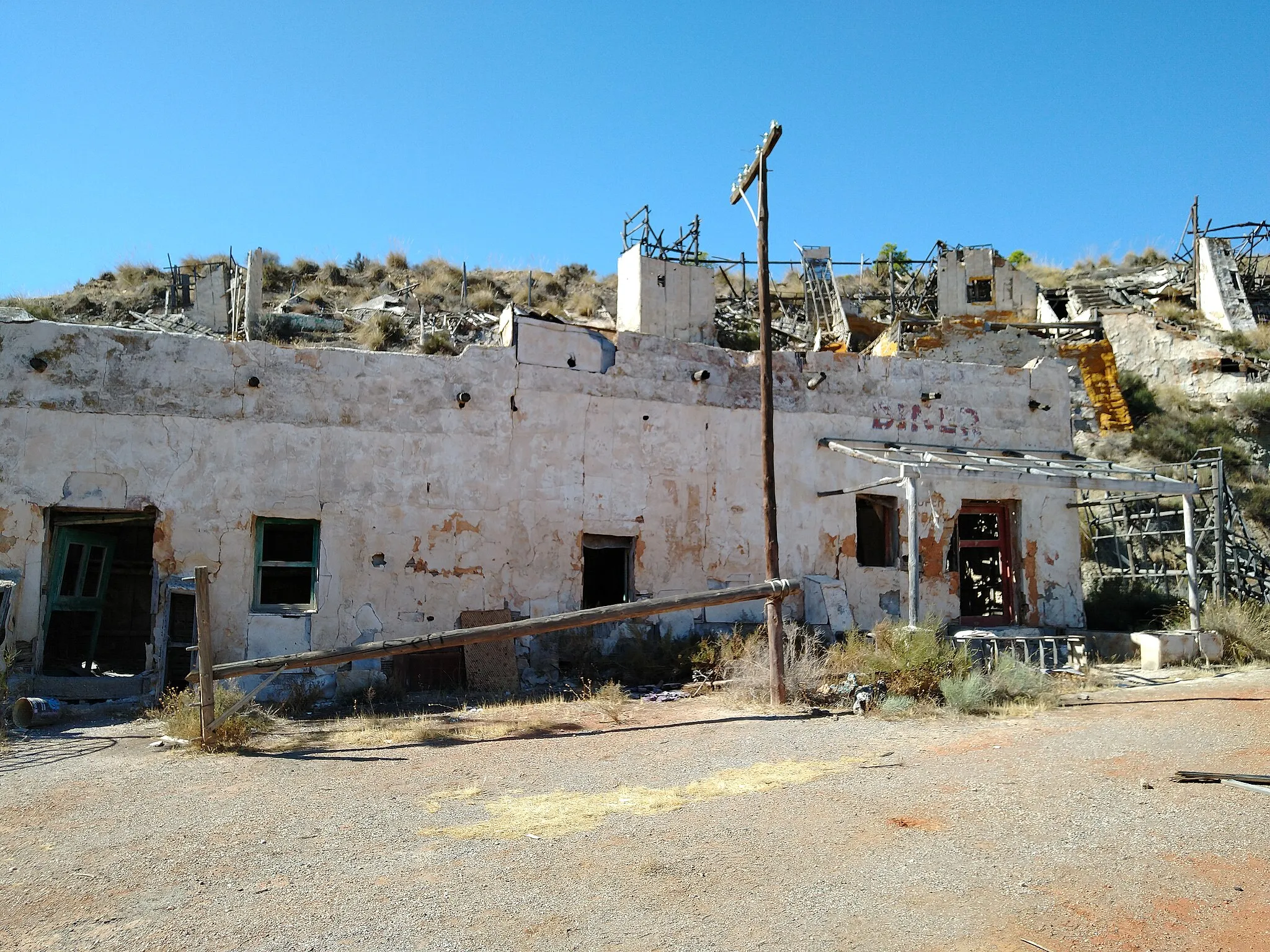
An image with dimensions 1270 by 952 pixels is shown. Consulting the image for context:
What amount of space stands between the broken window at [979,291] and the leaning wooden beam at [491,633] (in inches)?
987

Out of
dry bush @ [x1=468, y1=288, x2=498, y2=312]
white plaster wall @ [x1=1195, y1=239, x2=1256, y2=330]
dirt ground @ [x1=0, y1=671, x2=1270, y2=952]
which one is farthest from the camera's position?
white plaster wall @ [x1=1195, y1=239, x2=1256, y2=330]

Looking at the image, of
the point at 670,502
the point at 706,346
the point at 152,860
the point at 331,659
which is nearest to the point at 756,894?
the point at 152,860

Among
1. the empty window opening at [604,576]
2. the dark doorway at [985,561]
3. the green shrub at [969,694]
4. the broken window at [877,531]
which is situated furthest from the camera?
Result: the dark doorway at [985,561]

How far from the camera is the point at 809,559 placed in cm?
1454

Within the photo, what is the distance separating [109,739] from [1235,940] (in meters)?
9.61

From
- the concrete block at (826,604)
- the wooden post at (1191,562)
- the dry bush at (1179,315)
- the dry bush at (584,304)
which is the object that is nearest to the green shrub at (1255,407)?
the dry bush at (1179,315)

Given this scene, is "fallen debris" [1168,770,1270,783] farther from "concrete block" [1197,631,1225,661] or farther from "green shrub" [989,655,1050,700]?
"concrete block" [1197,631,1225,661]

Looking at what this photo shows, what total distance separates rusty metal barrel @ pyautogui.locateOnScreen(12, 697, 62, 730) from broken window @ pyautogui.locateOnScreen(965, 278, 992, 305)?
96.9 feet

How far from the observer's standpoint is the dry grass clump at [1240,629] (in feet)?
42.0

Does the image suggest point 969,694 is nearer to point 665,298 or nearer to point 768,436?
point 768,436

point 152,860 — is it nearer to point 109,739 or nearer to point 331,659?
point 331,659

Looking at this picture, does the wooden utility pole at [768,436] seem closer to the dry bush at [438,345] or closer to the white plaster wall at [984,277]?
the dry bush at [438,345]

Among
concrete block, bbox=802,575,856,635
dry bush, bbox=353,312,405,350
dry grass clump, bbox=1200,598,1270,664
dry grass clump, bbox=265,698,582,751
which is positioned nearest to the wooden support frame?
dry grass clump, bbox=265,698,582,751

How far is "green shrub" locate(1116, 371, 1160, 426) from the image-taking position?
2673cm
